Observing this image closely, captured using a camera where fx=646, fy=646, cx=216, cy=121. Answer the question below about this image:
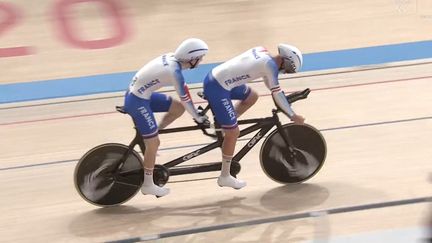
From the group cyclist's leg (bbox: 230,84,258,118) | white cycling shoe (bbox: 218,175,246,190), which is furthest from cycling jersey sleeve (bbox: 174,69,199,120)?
white cycling shoe (bbox: 218,175,246,190)

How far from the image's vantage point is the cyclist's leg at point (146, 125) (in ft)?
11.5

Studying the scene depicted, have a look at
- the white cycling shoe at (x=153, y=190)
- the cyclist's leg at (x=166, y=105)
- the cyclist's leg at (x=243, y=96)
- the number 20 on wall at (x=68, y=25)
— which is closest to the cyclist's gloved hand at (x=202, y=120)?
the cyclist's leg at (x=166, y=105)

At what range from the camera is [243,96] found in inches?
149

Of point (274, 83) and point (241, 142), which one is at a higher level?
point (274, 83)

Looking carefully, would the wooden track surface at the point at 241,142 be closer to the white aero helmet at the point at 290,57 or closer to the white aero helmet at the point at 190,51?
the white aero helmet at the point at 290,57

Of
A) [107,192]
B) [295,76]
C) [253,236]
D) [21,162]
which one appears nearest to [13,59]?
[21,162]

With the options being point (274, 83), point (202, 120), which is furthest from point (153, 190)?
point (274, 83)

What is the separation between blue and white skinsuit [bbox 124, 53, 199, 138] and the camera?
3445mm

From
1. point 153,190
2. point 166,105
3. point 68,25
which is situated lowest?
point 153,190

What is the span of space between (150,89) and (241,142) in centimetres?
118

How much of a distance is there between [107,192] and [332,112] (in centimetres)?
206

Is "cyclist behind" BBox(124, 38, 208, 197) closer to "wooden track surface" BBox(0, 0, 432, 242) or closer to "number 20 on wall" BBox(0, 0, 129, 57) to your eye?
"wooden track surface" BBox(0, 0, 432, 242)

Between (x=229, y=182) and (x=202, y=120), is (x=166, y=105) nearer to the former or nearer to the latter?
(x=202, y=120)

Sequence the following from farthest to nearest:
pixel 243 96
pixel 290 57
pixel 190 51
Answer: pixel 243 96
pixel 290 57
pixel 190 51
